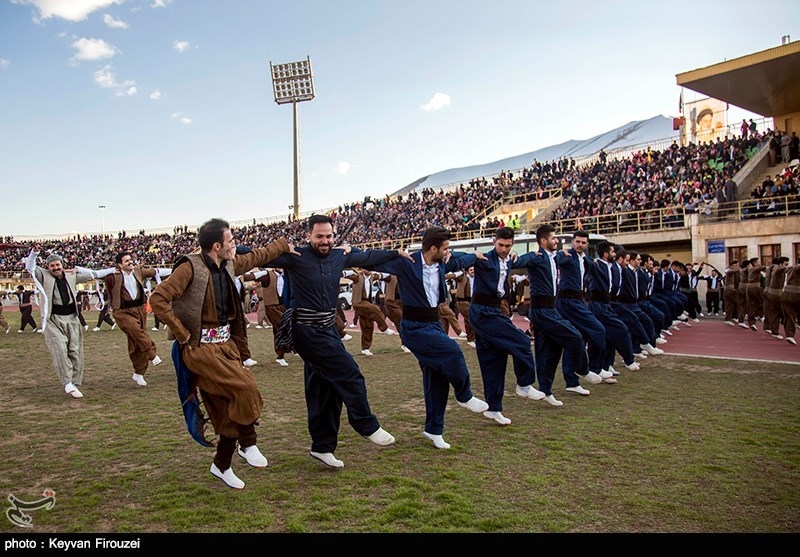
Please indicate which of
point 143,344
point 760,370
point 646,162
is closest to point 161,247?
point 646,162

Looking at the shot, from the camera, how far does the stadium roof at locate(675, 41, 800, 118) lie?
82.7 ft

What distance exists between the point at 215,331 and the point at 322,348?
87cm

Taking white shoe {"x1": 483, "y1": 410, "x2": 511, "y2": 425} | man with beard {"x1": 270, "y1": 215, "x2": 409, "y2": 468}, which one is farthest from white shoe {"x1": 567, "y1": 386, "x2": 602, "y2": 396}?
man with beard {"x1": 270, "y1": 215, "x2": 409, "y2": 468}

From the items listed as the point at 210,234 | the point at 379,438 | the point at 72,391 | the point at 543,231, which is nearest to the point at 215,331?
the point at 210,234

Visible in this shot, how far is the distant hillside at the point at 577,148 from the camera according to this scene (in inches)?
2736

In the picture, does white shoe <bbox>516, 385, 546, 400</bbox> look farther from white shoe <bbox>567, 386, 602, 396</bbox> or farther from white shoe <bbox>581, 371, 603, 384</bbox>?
white shoe <bbox>581, 371, 603, 384</bbox>

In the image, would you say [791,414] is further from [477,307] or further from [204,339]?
[204,339]

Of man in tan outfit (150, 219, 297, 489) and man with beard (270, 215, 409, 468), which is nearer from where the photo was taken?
man in tan outfit (150, 219, 297, 489)

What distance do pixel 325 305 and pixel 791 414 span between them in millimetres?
5186

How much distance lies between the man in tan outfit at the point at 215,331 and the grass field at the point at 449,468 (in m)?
0.46

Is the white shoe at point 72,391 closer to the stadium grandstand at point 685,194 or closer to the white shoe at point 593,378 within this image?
the white shoe at point 593,378

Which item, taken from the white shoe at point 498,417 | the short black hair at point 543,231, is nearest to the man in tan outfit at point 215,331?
the white shoe at point 498,417

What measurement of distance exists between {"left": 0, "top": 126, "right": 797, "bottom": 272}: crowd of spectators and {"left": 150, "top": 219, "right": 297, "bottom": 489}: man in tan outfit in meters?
14.5

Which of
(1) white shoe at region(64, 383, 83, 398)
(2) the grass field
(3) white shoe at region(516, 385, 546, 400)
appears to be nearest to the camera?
(2) the grass field
